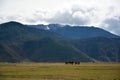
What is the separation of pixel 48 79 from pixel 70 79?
454 cm

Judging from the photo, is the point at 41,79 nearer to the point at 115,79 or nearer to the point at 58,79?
the point at 58,79

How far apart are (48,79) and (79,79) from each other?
6369 millimetres

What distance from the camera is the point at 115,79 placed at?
58312mm

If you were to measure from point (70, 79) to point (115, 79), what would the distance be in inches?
359

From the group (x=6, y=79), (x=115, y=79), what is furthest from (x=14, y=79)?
(x=115, y=79)

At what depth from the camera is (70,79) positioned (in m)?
60.3

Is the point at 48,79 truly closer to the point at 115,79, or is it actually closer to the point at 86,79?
the point at 86,79

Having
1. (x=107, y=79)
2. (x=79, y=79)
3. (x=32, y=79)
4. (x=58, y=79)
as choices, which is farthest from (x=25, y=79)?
(x=107, y=79)

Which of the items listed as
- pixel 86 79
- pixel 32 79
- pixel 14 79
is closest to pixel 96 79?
pixel 86 79

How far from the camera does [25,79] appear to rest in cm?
5962

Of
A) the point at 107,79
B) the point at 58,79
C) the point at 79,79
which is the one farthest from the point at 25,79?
the point at 107,79

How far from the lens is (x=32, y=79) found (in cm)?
5969

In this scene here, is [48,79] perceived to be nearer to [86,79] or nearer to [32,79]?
[32,79]

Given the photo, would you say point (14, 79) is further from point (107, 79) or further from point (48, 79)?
point (107, 79)
